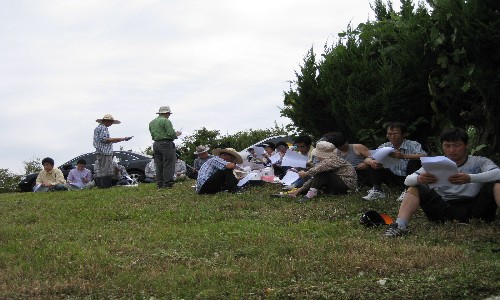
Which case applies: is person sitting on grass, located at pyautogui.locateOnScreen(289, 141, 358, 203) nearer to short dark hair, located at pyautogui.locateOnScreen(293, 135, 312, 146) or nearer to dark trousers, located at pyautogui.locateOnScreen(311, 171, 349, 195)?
dark trousers, located at pyautogui.locateOnScreen(311, 171, 349, 195)

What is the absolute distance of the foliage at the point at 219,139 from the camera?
32.1m

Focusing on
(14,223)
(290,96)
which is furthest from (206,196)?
(14,223)

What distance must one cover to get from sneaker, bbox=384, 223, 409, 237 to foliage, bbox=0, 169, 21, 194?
23.1m

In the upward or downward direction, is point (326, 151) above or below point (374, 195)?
above

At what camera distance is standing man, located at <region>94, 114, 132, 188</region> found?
20.7 metres

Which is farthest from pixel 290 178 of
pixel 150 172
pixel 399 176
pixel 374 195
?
pixel 150 172

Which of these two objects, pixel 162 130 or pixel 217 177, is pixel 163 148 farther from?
pixel 217 177

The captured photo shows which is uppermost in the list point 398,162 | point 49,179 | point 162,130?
point 162,130

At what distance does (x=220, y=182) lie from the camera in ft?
50.1

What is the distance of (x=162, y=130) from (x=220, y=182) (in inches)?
146

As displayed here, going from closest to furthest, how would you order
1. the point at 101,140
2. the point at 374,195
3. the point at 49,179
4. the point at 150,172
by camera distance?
the point at 374,195 → the point at 101,140 → the point at 49,179 → the point at 150,172

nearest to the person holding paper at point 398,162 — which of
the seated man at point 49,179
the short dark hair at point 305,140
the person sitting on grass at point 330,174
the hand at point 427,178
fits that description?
the person sitting on grass at point 330,174

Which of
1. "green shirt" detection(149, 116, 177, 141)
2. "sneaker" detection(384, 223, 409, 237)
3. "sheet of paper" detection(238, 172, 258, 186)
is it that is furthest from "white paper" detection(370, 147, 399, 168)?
"green shirt" detection(149, 116, 177, 141)

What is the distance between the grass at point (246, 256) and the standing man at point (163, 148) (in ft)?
20.2
